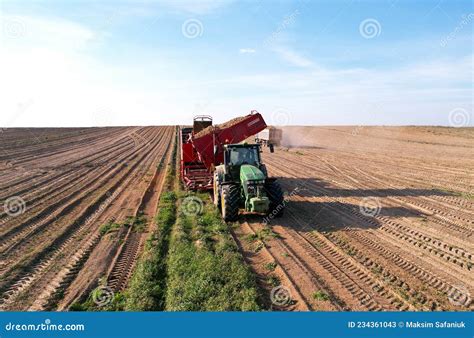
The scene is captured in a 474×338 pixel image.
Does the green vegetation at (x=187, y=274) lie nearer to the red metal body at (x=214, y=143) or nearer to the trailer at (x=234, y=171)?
the trailer at (x=234, y=171)

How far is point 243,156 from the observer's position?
1239 cm

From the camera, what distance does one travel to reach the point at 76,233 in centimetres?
1033

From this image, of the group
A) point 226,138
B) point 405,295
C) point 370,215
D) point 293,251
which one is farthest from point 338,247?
point 226,138

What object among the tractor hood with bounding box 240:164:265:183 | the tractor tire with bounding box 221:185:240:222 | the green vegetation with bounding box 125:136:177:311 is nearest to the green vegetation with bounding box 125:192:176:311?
the green vegetation with bounding box 125:136:177:311

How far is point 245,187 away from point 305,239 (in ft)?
8.32

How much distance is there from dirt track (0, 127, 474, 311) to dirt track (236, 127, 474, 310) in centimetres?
3

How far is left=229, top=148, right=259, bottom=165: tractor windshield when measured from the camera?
484 inches

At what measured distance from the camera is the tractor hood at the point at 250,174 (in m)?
10.9

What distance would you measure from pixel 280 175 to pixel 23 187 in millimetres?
12870

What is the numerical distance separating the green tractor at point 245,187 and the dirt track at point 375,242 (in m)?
0.58

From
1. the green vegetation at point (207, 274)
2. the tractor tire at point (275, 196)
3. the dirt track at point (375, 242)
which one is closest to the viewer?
the green vegetation at point (207, 274)

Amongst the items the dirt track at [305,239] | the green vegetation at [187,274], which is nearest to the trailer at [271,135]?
the dirt track at [305,239]

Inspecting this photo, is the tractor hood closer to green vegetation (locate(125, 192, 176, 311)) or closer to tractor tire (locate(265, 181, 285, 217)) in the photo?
tractor tire (locate(265, 181, 285, 217))

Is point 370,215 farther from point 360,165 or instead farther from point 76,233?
point 360,165
